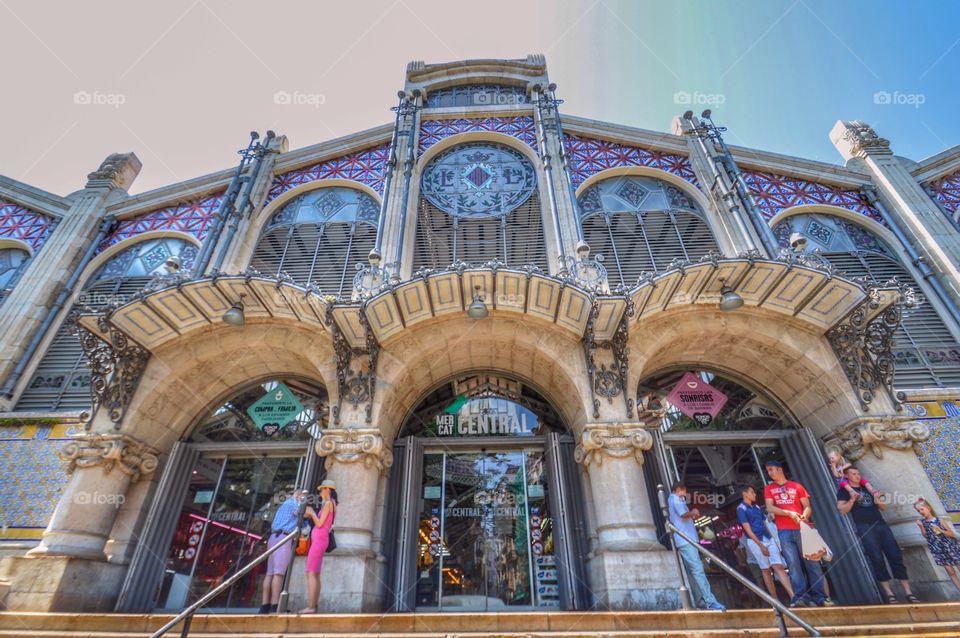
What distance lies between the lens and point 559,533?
7523mm

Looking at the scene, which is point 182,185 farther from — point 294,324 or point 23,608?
point 23,608

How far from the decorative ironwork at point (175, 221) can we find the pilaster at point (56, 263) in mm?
531

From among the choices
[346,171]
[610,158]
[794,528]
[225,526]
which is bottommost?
[794,528]

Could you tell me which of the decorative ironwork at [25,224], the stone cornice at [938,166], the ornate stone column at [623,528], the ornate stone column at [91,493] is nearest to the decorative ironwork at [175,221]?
the decorative ironwork at [25,224]

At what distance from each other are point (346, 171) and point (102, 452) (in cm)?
814

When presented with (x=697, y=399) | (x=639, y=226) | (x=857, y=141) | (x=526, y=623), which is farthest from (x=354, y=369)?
(x=857, y=141)

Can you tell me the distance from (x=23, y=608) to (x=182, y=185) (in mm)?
9565

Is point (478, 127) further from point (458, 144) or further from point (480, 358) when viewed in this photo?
point (480, 358)

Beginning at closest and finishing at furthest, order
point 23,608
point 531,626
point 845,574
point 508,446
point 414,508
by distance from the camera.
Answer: point 531,626, point 23,608, point 845,574, point 414,508, point 508,446

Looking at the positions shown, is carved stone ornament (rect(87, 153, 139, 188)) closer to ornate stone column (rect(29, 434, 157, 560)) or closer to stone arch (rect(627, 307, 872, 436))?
ornate stone column (rect(29, 434, 157, 560))

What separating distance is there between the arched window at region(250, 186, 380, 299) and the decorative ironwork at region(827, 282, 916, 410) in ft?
30.2

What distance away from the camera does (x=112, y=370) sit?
7.79m

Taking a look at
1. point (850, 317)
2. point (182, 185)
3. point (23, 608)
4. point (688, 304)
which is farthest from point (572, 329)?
point (182, 185)

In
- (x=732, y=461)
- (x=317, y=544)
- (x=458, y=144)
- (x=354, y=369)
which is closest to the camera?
(x=317, y=544)
